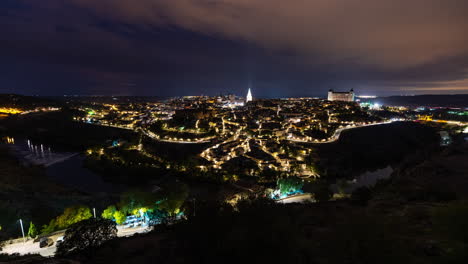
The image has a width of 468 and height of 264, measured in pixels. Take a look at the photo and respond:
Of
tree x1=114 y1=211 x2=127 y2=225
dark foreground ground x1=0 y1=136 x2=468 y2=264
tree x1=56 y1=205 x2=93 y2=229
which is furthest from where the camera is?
tree x1=114 y1=211 x2=127 y2=225

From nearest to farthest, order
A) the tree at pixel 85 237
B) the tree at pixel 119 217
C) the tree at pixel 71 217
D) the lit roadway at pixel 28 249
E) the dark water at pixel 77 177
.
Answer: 1. the tree at pixel 85 237
2. the lit roadway at pixel 28 249
3. the tree at pixel 71 217
4. the tree at pixel 119 217
5. the dark water at pixel 77 177

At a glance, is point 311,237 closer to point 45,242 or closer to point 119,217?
point 119,217

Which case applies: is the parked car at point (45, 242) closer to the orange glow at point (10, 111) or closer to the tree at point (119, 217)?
the tree at point (119, 217)

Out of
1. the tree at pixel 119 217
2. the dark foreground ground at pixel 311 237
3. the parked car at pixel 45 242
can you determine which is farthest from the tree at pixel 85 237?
the tree at pixel 119 217

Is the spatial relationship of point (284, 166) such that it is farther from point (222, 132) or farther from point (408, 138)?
point (408, 138)

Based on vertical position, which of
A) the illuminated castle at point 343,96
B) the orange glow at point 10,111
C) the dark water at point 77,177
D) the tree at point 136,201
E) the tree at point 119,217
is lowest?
the dark water at point 77,177

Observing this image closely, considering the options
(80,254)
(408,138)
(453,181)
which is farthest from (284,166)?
(408,138)

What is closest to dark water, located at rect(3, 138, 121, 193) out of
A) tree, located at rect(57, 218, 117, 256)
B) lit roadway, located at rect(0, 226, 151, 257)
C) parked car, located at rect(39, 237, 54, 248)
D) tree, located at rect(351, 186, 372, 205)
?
lit roadway, located at rect(0, 226, 151, 257)

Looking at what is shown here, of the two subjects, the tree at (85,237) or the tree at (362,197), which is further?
the tree at (362,197)

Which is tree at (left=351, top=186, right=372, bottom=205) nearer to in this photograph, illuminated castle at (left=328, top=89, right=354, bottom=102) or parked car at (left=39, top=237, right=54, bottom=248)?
parked car at (left=39, top=237, right=54, bottom=248)
